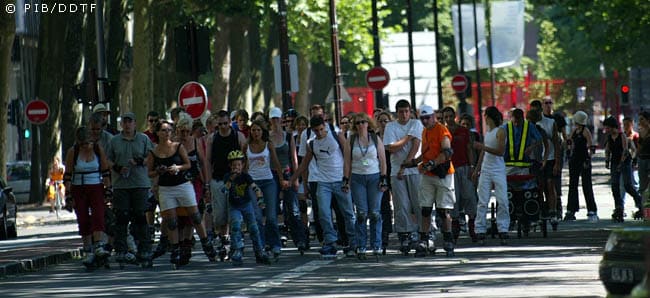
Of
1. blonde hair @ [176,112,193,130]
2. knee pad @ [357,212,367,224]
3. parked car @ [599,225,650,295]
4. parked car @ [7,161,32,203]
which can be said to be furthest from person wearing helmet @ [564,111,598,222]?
parked car @ [7,161,32,203]

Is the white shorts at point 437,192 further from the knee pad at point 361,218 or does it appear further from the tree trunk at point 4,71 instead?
the tree trunk at point 4,71

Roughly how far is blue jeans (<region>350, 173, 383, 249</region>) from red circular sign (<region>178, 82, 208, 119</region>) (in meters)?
8.76

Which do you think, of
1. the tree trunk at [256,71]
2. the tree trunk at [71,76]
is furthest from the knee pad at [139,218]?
the tree trunk at [256,71]

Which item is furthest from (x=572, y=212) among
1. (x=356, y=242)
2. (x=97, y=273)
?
(x=97, y=273)

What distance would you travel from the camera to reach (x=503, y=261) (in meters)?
18.9

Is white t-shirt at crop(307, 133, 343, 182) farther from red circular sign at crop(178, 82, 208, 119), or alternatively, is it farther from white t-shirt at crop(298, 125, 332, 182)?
red circular sign at crop(178, 82, 208, 119)

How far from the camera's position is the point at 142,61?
4019cm

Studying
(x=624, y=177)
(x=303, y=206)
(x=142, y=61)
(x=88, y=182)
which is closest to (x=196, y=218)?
(x=88, y=182)

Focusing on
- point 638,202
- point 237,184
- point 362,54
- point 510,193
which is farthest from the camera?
point 362,54

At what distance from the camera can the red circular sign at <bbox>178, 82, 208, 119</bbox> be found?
95.8 ft

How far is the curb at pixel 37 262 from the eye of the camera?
2097 cm

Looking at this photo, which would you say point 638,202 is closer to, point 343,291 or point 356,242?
point 356,242

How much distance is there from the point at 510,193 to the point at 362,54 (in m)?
51.1

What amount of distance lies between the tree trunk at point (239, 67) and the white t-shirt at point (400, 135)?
31358 mm
